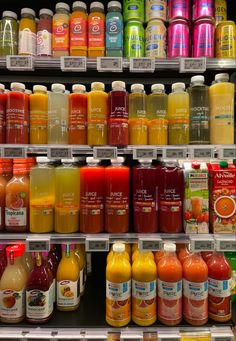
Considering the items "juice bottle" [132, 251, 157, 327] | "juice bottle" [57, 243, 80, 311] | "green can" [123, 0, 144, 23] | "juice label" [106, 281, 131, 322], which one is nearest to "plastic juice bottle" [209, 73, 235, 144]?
"green can" [123, 0, 144, 23]

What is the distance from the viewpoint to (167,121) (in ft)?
4.50

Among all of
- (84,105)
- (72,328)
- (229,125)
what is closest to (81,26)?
(84,105)

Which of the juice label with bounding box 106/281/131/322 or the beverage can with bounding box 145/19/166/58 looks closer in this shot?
the juice label with bounding box 106/281/131/322

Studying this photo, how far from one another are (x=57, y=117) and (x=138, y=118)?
0.40 metres

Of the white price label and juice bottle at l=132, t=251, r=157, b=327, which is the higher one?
the white price label

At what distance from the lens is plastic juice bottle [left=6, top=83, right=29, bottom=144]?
1.32 metres

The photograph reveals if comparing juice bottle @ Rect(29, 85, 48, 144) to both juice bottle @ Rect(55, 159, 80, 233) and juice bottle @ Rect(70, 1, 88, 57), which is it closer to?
juice bottle @ Rect(55, 159, 80, 233)

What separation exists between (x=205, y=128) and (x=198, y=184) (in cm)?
28

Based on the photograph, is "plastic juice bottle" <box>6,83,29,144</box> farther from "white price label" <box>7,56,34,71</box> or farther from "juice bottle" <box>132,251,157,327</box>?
"juice bottle" <box>132,251,157,327</box>

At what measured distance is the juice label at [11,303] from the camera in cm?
135

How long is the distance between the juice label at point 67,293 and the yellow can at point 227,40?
4.68 ft

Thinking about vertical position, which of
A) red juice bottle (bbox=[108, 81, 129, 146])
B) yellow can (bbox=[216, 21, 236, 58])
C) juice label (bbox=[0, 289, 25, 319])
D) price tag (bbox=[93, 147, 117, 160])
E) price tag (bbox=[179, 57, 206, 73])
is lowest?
juice label (bbox=[0, 289, 25, 319])

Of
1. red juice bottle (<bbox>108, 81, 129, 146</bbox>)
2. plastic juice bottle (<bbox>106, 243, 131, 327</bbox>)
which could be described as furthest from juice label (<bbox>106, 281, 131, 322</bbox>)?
red juice bottle (<bbox>108, 81, 129, 146</bbox>)

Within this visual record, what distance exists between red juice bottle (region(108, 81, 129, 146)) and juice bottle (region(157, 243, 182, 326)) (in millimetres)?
562
